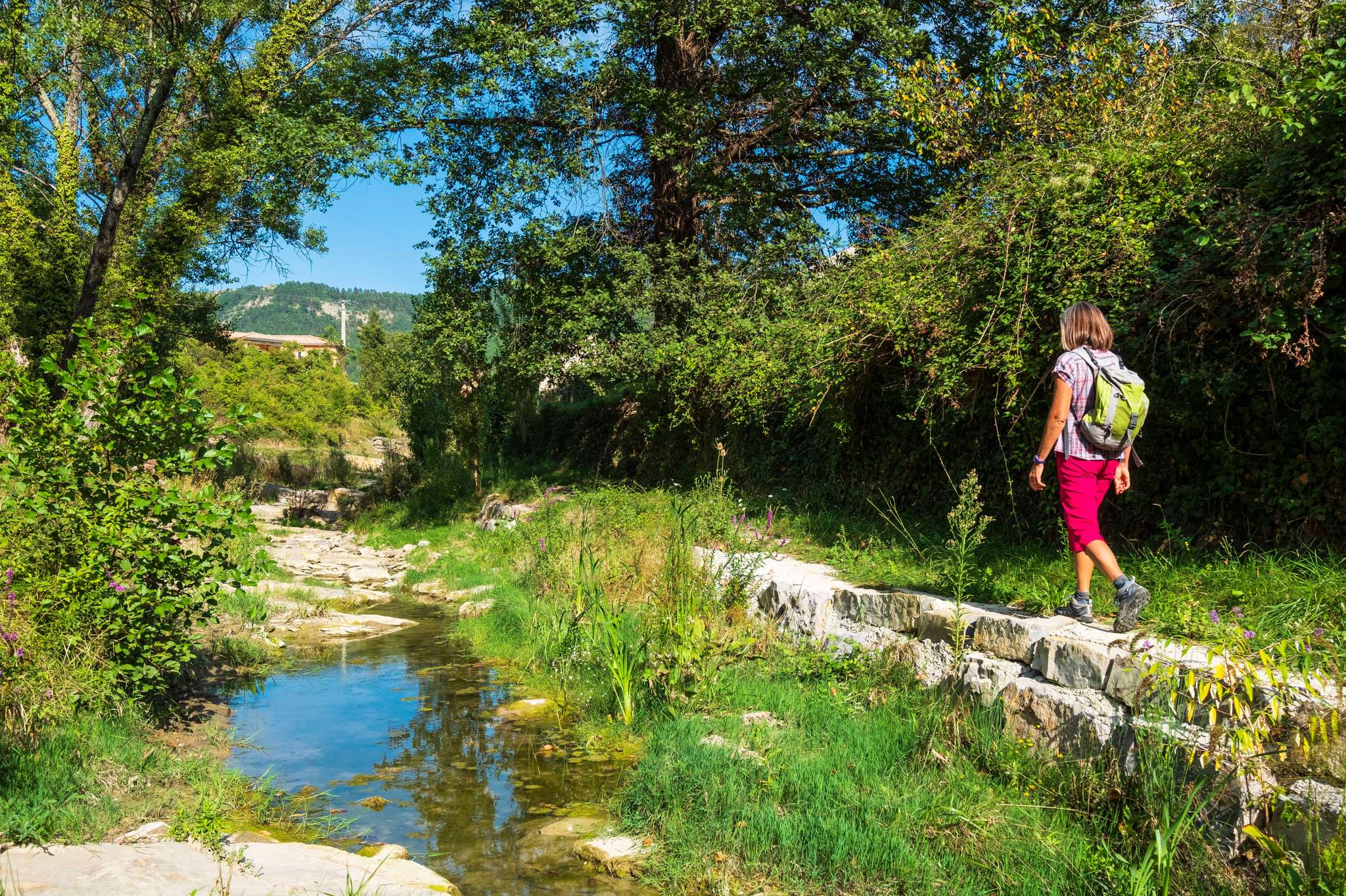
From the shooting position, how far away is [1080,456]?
202 inches

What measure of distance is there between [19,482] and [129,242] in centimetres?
1482

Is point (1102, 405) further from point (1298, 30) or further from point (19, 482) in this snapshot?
point (19, 482)

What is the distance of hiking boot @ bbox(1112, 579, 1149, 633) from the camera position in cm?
468

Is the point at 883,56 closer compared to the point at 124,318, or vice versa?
the point at 124,318

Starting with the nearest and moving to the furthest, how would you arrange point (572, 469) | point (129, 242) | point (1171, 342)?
point (1171, 342) → point (129, 242) → point (572, 469)

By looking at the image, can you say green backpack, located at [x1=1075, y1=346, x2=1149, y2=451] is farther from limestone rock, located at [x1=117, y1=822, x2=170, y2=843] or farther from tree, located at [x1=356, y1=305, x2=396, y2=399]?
tree, located at [x1=356, y1=305, x2=396, y2=399]

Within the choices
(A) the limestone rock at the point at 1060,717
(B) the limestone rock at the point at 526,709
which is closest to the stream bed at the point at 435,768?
(B) the limestone rock at the point at 526,709

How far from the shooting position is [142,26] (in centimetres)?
1405

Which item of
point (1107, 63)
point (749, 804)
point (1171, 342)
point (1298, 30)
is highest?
point (1107, 63)

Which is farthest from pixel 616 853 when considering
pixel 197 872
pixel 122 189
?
pixel 122 189

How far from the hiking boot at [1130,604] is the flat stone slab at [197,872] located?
12.7 ft

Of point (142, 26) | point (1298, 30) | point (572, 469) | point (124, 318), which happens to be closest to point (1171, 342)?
point (1298, 30)

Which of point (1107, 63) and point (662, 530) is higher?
point (1107, 63)

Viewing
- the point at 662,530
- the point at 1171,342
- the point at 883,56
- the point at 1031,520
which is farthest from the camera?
the point at 883,56
